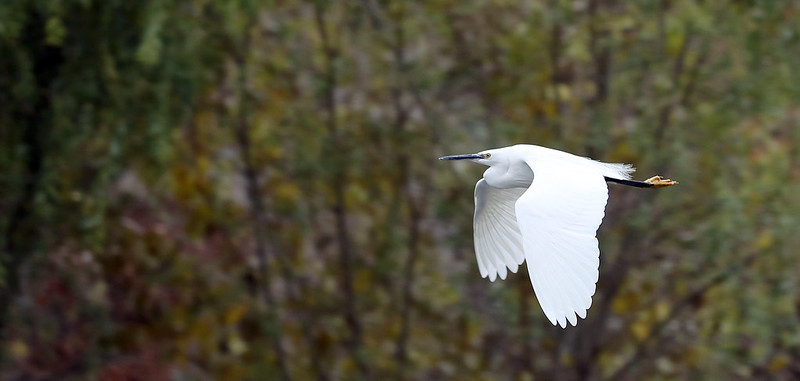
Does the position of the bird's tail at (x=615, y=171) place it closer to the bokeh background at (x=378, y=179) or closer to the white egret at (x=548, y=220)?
the white egret at (x=548, y=220)

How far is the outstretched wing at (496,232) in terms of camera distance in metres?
5.18

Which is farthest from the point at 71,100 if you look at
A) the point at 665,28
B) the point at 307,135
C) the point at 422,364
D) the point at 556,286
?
the point at 556,286

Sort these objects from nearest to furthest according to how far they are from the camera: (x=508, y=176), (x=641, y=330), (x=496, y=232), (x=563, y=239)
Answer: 1. (x=563, y=239)
2. (x=508, y=176)
3. (x=496, y=232)
4. (x=641, y=330)

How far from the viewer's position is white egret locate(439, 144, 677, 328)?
3922 mm

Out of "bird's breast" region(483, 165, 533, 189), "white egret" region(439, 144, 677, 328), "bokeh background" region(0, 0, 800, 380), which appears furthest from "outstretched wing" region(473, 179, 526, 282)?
"bokeh background" region(0, 0, 800, 380)

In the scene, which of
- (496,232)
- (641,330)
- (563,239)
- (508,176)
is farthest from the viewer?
(641,330)

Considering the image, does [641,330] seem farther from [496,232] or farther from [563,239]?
[563,239]

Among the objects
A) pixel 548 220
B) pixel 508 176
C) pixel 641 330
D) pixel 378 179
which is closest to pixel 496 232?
pixel 508 176

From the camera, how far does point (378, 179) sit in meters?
8.12

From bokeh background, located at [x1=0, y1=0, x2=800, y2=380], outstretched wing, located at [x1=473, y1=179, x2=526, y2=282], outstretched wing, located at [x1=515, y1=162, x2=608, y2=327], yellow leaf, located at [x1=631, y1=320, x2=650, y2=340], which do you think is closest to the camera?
outstretched wing, located at [x1=515, y1=162, x2=608, y2=327]

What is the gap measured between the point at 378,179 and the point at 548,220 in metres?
3.98

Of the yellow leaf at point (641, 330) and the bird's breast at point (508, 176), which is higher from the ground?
the bird's breast at point (508, 176)

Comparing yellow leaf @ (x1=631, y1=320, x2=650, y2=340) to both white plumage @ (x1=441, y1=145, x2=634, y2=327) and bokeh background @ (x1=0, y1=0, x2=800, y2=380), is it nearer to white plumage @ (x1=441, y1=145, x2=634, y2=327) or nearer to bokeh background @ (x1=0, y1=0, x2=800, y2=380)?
bokeh background @ (x1=0, y1=0, x2=800, y2=380)

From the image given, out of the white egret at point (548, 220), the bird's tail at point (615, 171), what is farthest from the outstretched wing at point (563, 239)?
the bird's tail at point (615, 171)
